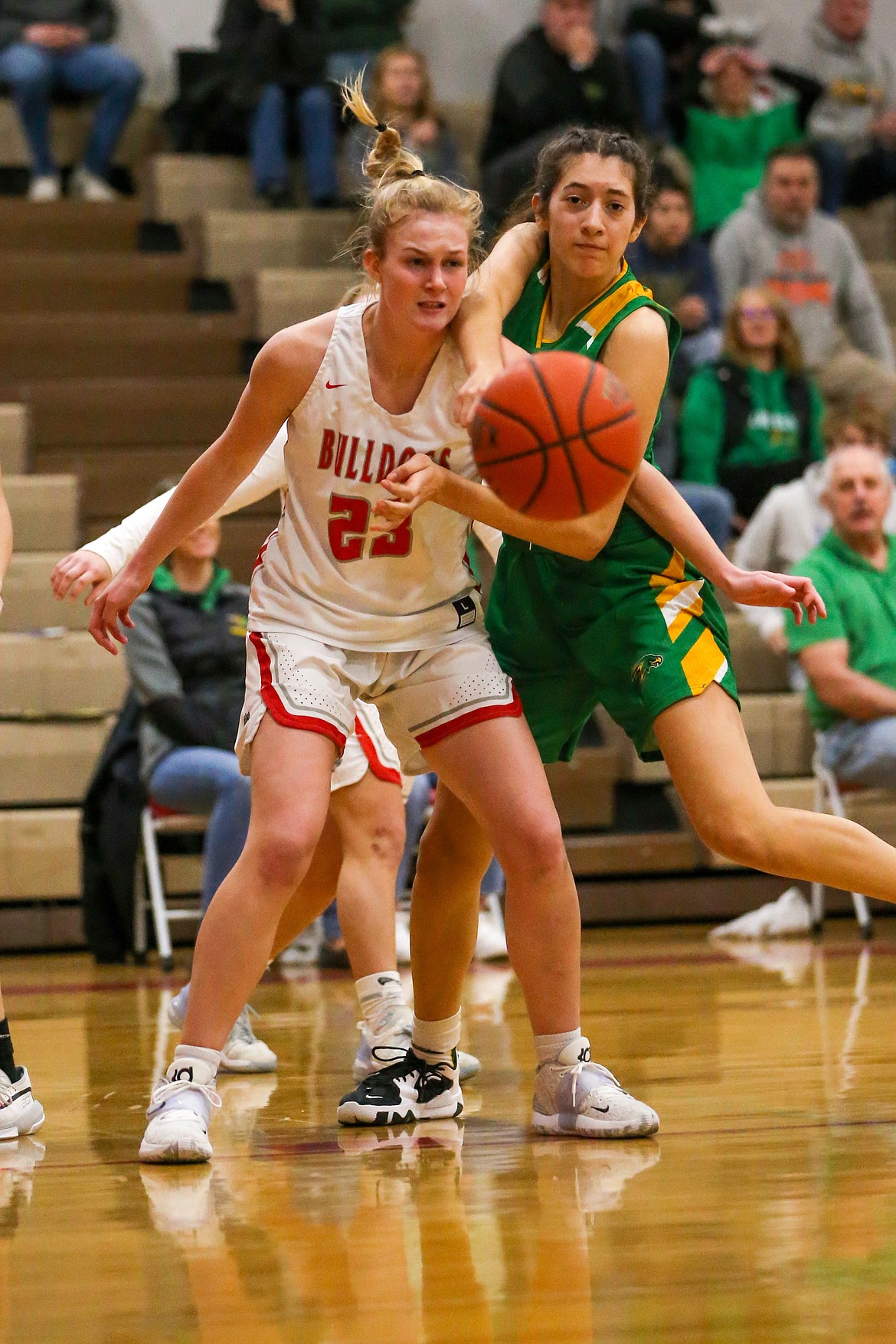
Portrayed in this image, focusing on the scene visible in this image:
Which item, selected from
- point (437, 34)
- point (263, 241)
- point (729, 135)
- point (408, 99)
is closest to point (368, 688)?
point (263, 241)

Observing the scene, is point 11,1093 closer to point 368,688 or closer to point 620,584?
point 368,688

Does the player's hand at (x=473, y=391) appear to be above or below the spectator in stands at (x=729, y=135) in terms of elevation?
below

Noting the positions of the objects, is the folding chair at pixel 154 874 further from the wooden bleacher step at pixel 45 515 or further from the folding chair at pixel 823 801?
the folding chair at pixel 823 801

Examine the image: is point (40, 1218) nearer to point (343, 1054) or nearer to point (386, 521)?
point (386, 521)

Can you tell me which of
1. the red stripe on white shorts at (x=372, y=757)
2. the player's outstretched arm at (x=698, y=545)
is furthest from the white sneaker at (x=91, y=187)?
the player's outstretched arm at (x=698, y=545)

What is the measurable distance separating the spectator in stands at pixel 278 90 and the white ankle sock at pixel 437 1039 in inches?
245

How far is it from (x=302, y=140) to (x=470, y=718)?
644 centimetres

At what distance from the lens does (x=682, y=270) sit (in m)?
8.42

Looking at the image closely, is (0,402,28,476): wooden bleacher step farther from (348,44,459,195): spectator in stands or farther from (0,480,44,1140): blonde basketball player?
(0,480,44,1140): blonde basketball player

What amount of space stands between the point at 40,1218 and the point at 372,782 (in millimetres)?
1404

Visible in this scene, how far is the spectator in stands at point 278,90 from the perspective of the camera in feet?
28.7

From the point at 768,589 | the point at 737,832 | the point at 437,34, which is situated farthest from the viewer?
the point at 437,34

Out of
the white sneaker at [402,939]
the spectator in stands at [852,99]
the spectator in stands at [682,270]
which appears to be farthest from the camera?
the spectator in stands at [852,99]

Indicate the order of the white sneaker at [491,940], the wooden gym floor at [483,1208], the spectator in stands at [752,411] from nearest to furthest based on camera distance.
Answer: the wooden gym floor at [483,1208] < the white sneaker at [491,940] < the spectator in stands at [752,411]
